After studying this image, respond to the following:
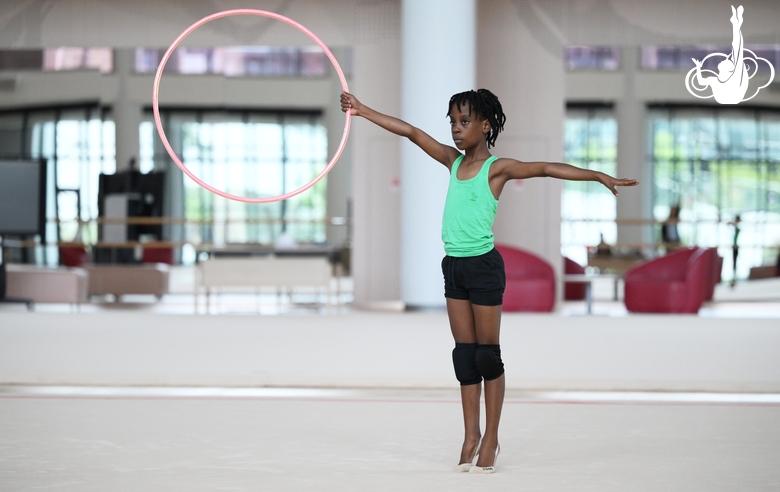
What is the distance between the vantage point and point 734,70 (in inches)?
482

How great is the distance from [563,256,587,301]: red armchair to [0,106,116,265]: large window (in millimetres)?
12646

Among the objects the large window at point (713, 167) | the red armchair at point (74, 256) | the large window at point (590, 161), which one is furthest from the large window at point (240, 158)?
the red armchair at point (74, 256)

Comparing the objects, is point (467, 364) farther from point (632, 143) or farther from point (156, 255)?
point (632, 143)

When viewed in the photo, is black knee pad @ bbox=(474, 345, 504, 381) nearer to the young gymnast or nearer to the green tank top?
the young gymnast

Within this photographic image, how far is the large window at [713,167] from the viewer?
23.1 metres

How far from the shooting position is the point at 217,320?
8.81 metres

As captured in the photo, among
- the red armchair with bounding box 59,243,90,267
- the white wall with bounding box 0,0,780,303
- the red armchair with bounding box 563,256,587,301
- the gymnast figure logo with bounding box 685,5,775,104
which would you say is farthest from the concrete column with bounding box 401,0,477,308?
the red armchair with bounding box 59,243,90,267

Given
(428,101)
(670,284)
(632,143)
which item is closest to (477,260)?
(428,101)

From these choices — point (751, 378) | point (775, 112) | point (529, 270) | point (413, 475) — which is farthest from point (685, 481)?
point (775, 112)

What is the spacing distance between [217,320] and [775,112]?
17.8 metres

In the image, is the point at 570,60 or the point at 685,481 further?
the point at 570,60

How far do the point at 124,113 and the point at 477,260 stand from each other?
22.1 m

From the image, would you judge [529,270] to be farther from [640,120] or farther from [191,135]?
[191,135]

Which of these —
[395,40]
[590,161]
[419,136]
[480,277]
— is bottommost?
[480,277]
